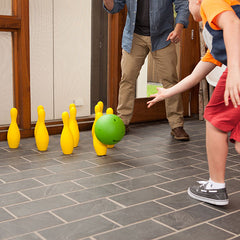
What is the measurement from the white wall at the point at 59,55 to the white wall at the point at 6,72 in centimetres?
24

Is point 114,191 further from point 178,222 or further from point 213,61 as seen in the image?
point 213,61

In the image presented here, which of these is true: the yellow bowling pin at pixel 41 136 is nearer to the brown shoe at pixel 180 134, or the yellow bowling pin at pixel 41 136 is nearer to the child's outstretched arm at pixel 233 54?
the brown shoe at pixel 180 134

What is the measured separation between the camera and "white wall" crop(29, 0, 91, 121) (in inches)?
148

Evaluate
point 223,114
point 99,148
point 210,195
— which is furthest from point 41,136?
point 223,114

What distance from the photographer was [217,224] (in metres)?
1.93

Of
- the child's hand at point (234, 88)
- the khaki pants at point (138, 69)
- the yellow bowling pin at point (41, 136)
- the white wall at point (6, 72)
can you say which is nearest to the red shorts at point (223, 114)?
the child's hand at point (234, 88)

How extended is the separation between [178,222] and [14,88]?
2.19m

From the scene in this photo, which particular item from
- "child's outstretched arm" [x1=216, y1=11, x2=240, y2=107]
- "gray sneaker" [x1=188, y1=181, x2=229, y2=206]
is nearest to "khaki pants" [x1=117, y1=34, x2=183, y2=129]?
"gray sneaker" [x1=188, y1=181, x2=229, y2=206]

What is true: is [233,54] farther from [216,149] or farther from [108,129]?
[108,129]

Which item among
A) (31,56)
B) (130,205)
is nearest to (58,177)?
(130,205)

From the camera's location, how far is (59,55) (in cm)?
397

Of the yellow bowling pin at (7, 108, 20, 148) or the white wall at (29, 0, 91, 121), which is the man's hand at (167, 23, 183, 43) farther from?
the yellow bowling pin at (7, 108, 20, 148)

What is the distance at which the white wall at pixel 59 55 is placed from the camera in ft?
12.3

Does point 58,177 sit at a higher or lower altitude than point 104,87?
lower
